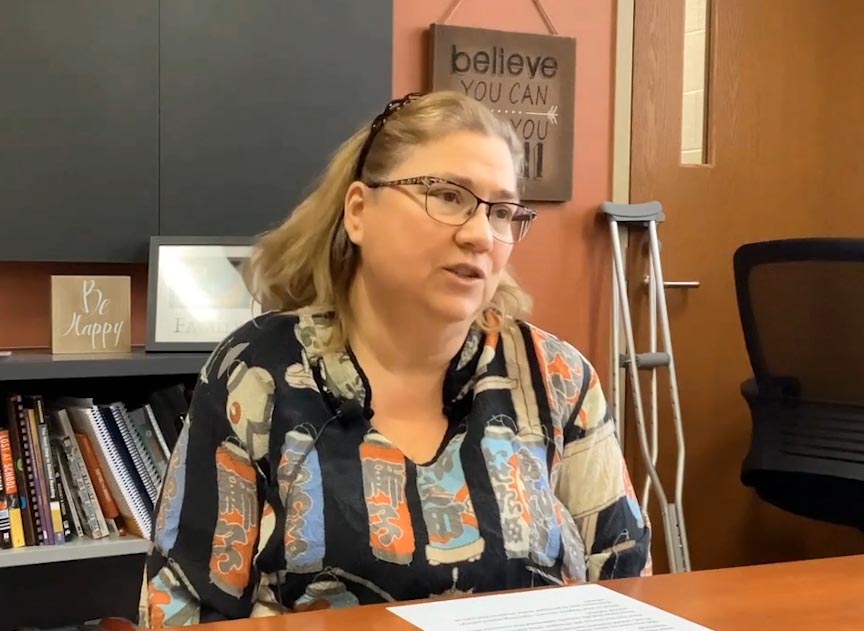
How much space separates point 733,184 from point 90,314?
201 cm

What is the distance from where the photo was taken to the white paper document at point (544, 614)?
0.90 meters

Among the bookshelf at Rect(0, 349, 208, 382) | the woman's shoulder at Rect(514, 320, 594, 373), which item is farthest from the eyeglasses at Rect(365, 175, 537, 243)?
the bookshelf at Rect(0, 349, 208, 382)

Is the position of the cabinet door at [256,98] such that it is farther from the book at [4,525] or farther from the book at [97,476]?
the book at [4,525]

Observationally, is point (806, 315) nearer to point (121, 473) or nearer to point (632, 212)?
point (632, 212)

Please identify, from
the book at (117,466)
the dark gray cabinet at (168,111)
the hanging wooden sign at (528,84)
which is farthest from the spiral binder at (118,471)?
the hanging wooden sign at (528,84)

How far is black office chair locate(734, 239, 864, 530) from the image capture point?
233cm

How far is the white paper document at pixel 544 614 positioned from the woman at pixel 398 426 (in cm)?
16

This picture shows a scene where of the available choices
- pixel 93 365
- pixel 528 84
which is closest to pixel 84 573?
pixel 93 365

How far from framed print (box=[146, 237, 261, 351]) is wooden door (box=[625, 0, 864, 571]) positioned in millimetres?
1342

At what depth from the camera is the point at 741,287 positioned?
98.4 inches

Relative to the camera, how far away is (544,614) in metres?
0.93

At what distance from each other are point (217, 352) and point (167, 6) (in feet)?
3.29

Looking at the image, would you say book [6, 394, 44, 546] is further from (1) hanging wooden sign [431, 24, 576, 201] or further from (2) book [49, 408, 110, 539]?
(1) hanging wooden sign [431, 24, 576, 201]

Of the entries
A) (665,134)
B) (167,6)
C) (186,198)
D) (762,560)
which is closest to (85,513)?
(186,198)
